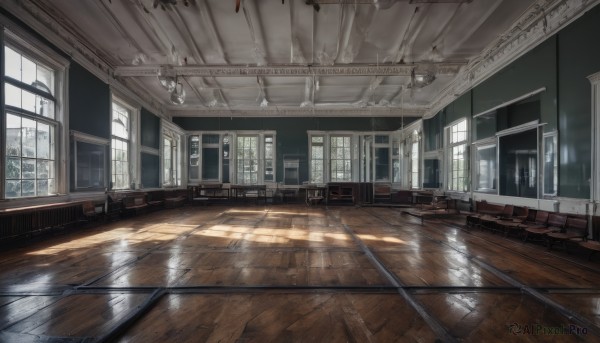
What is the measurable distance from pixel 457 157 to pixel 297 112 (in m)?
6.82

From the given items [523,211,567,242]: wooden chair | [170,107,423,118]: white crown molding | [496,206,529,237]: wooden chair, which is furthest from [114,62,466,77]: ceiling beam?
[170,107,423,118]: white crown molding

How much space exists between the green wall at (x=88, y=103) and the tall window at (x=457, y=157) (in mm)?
10091

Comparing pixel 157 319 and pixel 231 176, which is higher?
pixel 231 176

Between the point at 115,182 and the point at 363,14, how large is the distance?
785 centimetres

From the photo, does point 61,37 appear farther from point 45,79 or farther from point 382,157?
point 382,157

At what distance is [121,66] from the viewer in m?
7.48

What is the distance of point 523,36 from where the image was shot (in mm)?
5516

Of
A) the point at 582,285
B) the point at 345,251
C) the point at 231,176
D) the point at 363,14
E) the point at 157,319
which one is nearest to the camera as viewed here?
the point at 157,319

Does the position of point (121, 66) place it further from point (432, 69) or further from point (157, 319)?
point (432, 69)

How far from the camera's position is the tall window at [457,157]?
26.6ft

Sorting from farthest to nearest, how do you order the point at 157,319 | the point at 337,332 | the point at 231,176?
the point at 231,176 → the point at 157,319 → the point at 337,332

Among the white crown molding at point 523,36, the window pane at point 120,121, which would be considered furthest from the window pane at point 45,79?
the white crown molding at point 523,36

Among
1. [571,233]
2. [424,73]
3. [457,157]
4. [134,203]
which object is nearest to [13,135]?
[134,203]

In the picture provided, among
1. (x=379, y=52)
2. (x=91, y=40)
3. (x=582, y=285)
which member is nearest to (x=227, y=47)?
(x=91, y=40)
